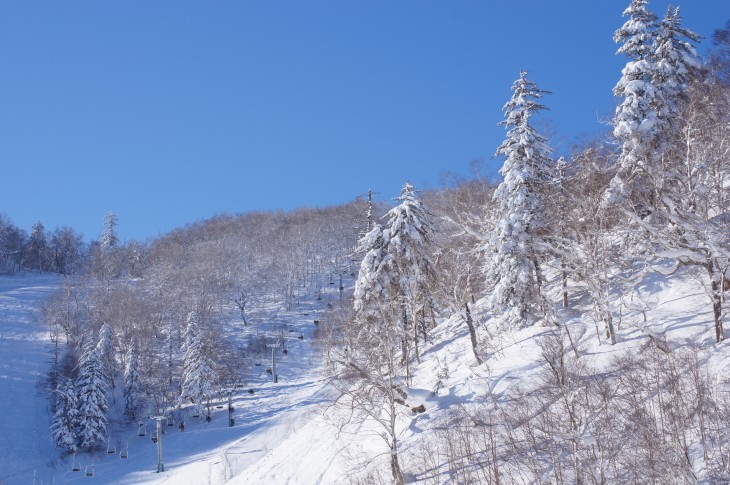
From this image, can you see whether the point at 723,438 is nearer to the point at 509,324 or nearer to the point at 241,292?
the point at 509,324

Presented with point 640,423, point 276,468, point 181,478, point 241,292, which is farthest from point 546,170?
point 241,292

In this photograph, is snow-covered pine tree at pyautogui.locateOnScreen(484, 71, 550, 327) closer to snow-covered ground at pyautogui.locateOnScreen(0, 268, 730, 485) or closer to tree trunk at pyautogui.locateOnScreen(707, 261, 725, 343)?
snow-covered ground at pyautogui.locateOnScreen(0, 268, 730, 485)

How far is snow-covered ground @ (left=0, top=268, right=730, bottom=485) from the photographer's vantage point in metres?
22.0

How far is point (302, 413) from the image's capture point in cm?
4725

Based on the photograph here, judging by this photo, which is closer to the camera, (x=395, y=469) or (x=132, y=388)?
(x=395, y=469)

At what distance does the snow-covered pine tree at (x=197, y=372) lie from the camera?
59.0 meters

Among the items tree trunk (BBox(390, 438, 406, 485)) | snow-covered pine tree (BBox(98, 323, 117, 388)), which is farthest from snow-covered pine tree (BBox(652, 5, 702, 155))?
snow-covered pine tree (BBox(98, 323, 117, 388))

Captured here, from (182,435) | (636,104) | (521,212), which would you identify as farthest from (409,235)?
(182,435)

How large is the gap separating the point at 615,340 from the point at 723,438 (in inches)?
370

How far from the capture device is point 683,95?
94.0ft

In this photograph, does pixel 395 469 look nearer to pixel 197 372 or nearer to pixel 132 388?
pixel 197 372

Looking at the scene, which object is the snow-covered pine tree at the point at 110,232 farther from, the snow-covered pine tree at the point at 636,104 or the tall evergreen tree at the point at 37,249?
the snow-covered pine tree at the point at 636,104

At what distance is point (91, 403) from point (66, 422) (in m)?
2.56

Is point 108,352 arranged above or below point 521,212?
below
